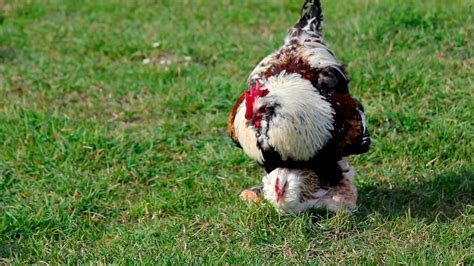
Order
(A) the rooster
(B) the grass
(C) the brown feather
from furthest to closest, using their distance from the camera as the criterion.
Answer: (C) the brown feather
(B) the grass
(A) the rooster

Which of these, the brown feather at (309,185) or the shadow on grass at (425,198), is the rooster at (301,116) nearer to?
the brown feather at (309,185)

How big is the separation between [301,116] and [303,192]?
1.60 feet

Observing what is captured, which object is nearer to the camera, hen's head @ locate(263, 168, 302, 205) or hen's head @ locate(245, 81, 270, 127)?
hen's head @ locate(245, 81, 270, 127)

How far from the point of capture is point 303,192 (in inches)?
166

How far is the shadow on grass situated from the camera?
4.40m

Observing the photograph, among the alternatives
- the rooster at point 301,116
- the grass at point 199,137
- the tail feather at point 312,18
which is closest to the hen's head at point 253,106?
the rooster at point 301,116

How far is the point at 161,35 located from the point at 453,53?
9.43 ft

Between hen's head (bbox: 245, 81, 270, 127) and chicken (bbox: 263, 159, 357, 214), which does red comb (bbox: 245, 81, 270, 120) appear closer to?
hen's head (bbox: 245, 81, 270, 127)

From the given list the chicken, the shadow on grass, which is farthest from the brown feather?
the shadow on grass

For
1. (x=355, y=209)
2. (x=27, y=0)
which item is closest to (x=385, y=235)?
(x=355, y=209)

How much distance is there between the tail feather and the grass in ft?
3.33

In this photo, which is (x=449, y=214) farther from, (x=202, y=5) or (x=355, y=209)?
(x=202, y=5)

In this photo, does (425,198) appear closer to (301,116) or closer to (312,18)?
(301,116)

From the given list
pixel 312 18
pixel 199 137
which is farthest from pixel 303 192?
pixel 199 137
